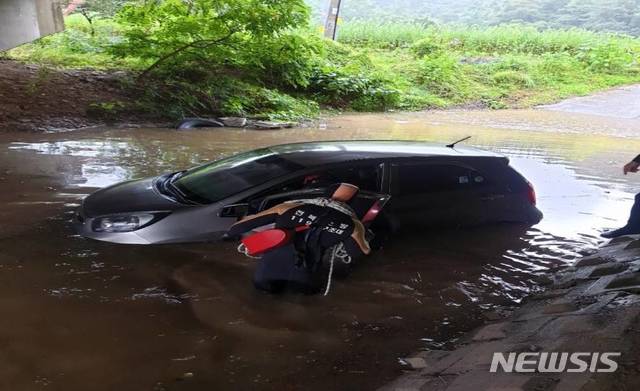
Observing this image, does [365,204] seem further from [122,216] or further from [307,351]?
[122,216]

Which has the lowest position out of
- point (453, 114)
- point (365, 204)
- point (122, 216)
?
point (453, 114)

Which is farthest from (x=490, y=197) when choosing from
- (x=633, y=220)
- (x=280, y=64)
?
(x=280, y=64)

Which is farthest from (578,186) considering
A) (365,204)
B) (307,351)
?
(307,351)

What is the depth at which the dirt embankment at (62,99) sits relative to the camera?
37.5ft

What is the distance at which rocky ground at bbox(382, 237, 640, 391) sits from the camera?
2.83 meters

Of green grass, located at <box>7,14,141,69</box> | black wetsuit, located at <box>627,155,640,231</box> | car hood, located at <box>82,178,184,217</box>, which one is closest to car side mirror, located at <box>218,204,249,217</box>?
car hood, located at <box>82,178,184,217</box>

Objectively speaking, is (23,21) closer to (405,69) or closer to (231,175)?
(231,175)

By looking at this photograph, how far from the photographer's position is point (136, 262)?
483cm

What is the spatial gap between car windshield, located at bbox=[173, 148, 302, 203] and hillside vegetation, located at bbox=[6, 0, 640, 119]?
7.75 metres

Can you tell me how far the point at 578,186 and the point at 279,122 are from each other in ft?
24.6

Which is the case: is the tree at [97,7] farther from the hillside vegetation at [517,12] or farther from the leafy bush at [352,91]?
the hillside vegetation at [517,12]

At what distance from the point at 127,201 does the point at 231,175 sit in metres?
1.02

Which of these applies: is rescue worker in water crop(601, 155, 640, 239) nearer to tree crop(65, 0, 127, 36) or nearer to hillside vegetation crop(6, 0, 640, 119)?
hillside vegetation crop(6, 0, 640, 119)

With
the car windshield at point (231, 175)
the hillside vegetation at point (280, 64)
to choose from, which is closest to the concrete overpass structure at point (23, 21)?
the hillside vegetation at point (280, 64)
